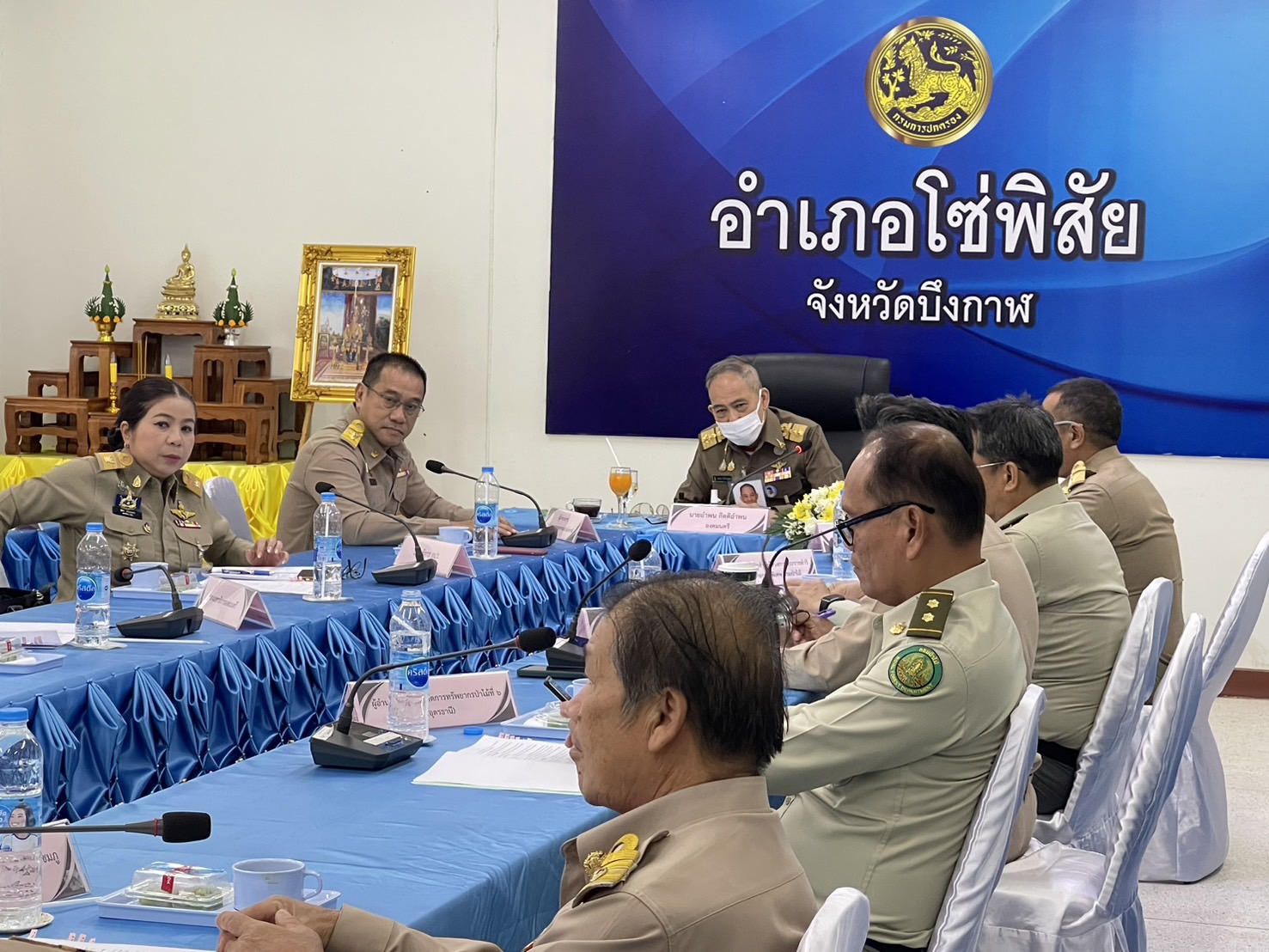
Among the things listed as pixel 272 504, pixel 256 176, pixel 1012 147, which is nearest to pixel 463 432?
pixel 272 504

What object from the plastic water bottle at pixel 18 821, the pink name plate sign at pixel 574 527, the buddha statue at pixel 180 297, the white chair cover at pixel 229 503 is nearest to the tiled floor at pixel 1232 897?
the pink name plate sign at pixel 574 527

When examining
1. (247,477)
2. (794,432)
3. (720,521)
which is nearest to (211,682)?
(720,521)

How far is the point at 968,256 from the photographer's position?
6.18m

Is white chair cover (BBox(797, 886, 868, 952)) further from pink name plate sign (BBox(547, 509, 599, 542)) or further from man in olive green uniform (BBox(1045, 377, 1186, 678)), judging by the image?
pink name plate sign (BBox(547, 509, 599, 542))

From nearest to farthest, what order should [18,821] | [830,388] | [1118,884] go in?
1. [18,821]
2. [1118,884]
3. [830,388]

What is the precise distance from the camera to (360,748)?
2.08 metres

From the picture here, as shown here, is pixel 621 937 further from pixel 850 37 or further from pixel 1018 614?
pixel 850 37

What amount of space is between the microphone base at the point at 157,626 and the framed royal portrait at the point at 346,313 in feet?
11.3

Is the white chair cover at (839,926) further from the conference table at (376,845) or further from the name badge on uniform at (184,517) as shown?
the name badge on uniform at (184,517)

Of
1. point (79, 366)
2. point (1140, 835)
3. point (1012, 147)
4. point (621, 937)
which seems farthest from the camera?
point (79, 366)

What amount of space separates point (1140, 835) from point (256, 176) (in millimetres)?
5558

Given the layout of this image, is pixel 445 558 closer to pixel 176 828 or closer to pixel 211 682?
pixel 211 682

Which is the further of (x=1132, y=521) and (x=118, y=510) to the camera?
(x=1132, y=521)

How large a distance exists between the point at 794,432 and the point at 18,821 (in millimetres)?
4026
